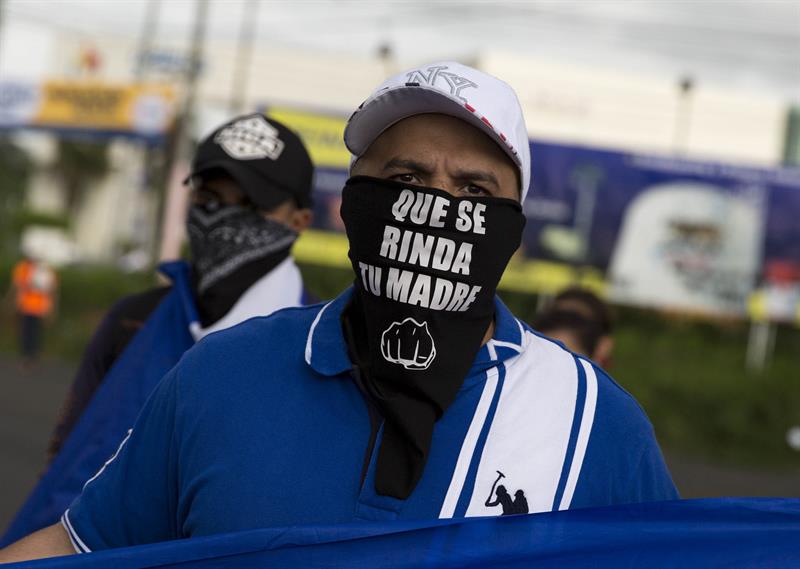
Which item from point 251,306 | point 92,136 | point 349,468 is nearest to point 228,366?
point 349,468

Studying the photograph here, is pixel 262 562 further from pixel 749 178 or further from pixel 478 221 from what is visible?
pixel 749 178

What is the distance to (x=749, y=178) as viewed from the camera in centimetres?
2180

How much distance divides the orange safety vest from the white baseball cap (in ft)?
58.2

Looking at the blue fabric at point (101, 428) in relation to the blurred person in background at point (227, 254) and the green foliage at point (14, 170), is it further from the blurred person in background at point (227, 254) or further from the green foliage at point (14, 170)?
the green foliage at point (14, 170)

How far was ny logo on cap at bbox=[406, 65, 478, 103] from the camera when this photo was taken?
7.22 ft

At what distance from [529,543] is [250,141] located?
209cm

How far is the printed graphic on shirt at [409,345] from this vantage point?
217 centimetres

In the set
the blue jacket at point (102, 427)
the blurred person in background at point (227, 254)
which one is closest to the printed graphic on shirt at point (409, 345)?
the blue jacket at point (102, 427)

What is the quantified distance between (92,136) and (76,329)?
4.44 metres

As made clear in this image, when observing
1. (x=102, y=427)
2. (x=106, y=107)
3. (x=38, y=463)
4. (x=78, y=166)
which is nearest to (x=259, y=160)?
(x=102, y=427)

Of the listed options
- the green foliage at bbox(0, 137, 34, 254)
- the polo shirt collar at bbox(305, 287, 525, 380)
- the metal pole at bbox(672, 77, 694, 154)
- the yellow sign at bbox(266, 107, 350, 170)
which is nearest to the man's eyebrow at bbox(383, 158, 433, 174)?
the polo shirt collar at bbox(305, 287, 525, 380)

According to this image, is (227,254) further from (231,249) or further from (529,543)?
(529,543)

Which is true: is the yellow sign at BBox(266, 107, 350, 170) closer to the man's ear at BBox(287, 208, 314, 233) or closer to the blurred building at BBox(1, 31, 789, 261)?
the man's ear at BBox(287, 208, 314, 233)

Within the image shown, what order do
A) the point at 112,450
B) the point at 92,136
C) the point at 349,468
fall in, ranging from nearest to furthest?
the point at 349,468
the point at 112,450
the point at 92,136
